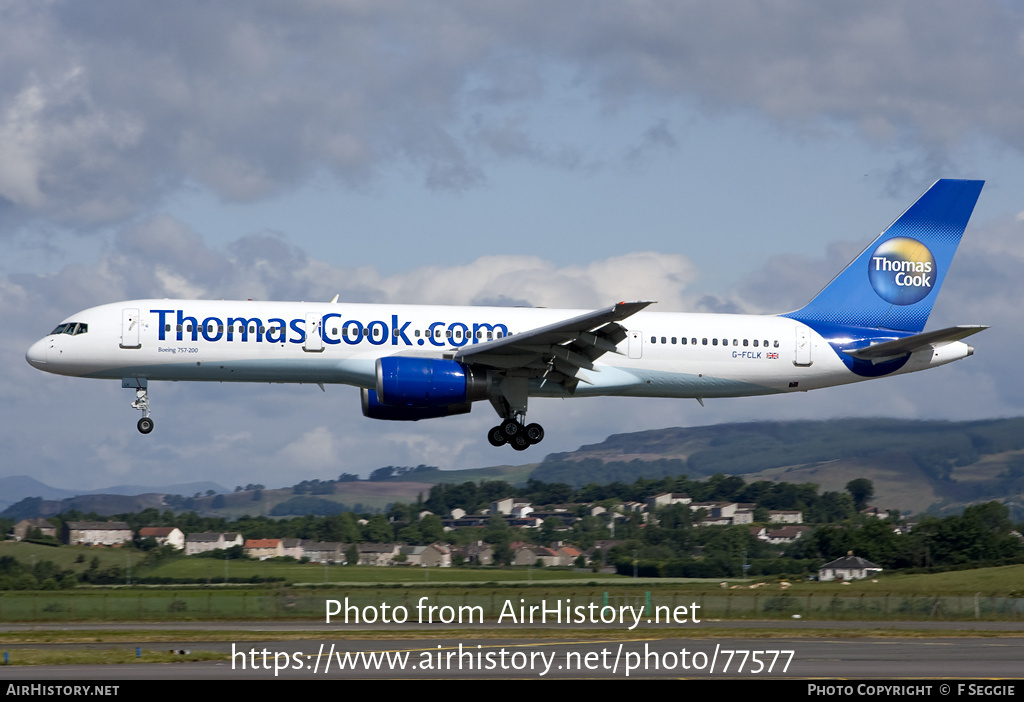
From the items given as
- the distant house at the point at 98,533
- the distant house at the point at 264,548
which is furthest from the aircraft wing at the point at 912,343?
the distant house at the point at 98,533

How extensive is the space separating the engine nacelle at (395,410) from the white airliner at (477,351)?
51 mm

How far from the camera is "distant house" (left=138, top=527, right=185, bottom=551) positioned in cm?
5551

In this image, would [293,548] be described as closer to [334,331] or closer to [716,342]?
[334,331]

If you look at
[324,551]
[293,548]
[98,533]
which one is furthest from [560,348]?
[98,533]

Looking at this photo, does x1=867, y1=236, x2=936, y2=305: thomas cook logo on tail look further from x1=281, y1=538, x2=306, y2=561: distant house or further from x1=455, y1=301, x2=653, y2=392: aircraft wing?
x1=281, y1=538, x2=306, y2=561: distant house

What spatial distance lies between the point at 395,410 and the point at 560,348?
228 inches

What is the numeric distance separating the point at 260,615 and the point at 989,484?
51470mm

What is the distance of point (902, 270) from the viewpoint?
1463 inches

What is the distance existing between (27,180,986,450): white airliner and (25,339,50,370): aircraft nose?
0.04 meters

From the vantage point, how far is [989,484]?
70.7 m

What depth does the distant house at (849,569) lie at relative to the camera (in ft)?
171

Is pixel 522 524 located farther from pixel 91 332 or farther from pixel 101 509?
pixel 91 332

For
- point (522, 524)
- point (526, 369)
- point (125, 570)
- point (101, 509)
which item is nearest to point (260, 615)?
point (526, 369)

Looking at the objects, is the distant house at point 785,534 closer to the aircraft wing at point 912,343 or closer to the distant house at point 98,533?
the aircraft wing at point 912,343
